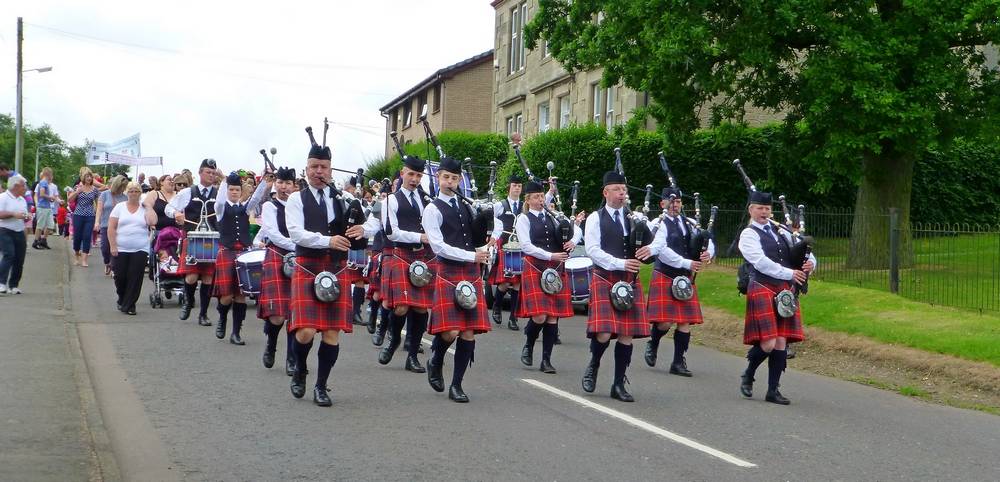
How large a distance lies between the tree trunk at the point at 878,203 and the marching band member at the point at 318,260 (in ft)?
34.4

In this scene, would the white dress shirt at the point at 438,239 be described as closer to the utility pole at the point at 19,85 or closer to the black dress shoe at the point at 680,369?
the black dress shoe at the point at 680,369

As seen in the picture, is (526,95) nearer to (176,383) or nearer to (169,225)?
(169,225)

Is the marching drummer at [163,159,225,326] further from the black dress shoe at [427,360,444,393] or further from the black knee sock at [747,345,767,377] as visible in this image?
the black knee sock at [747,345,767,377]

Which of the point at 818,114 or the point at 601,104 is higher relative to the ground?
the point at 601,104

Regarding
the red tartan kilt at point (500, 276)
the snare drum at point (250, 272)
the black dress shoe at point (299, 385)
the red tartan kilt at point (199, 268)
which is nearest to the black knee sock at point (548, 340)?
the black dress shoe at point (299, 385)

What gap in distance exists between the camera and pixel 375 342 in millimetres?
12445

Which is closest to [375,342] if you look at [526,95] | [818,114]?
[818,114]

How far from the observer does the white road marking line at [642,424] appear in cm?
709

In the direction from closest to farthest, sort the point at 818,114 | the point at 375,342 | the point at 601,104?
1. the point at 375,342
2. the point at 818,114
3. the point at 601,104

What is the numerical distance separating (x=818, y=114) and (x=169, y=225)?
9.61 metres

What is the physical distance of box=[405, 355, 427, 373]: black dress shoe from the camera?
416 inches

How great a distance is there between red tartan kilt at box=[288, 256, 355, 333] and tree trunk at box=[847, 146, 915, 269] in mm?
10509

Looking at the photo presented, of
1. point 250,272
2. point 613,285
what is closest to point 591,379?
point 613,285

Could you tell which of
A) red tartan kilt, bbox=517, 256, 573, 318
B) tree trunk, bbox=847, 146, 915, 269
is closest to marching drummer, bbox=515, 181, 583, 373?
red tartan kilt, bbox=517, 256, 573, 318
